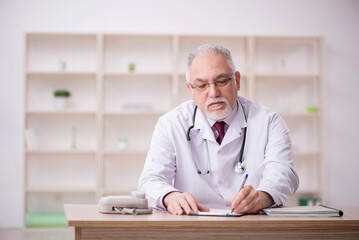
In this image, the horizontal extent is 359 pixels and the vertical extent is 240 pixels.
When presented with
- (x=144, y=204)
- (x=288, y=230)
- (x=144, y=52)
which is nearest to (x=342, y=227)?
(x=288, y=230)

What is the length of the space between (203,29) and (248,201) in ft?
13.8

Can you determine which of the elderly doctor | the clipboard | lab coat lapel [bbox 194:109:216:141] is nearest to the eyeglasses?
the elderly doctor

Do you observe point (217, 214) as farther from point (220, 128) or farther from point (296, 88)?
point (296, 88)

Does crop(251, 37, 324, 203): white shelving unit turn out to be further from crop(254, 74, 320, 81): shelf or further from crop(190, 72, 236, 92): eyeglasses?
crop(190, 72, 236, 92): eyeglasses

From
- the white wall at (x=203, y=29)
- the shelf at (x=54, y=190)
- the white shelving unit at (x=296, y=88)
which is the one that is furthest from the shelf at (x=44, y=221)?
the white shelving unit at (x=296, y=88)

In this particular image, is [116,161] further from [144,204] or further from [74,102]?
[144,204]

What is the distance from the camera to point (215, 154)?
2.34m

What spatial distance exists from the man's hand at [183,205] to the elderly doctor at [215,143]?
30cm

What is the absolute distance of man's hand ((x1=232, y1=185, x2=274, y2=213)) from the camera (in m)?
1.81

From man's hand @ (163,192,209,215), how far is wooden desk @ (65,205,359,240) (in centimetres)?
11

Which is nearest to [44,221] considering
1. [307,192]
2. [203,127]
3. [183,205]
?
[307,192]

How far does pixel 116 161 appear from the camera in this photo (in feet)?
18.7

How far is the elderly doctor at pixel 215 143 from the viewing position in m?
2.29

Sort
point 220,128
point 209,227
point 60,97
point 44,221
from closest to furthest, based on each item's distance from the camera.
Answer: point 209,227, point 220,128, point 44,221, point 60,97
